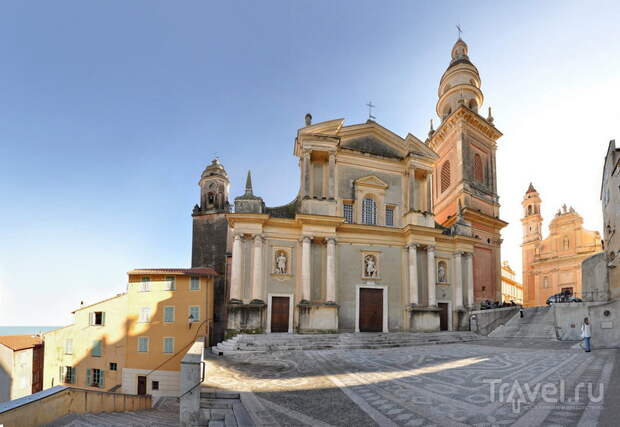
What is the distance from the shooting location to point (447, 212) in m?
30.4

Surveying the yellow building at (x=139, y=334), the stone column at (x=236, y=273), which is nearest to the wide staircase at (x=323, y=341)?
the stone column at (x=236, y=273)

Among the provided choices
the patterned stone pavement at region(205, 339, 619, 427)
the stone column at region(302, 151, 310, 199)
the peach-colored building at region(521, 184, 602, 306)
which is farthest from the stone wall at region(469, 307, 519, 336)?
the peach-colored building at region(521, 184, 602, 306)

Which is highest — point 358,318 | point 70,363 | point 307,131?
point 307,131

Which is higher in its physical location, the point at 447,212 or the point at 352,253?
the point at 447,212

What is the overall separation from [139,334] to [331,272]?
617 inches

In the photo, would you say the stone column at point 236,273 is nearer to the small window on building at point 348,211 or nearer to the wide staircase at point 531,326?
the small window on building at point 348,211

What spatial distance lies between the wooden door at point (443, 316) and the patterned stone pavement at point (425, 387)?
9.66 m

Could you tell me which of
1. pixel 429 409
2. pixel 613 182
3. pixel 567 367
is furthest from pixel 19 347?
pixel 613 182

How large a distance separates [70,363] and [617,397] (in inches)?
1268

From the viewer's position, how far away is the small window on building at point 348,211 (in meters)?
22.3

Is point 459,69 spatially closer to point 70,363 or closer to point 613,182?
point 613,182

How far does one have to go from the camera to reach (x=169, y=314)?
25500 mm

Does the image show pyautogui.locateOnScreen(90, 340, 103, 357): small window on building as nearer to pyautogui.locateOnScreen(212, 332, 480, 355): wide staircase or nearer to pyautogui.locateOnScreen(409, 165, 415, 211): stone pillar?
pyautogui.locateOnScreen(212, 332, 480, 355): wide staircase

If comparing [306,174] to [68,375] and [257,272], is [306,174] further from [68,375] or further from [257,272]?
[68,375]
